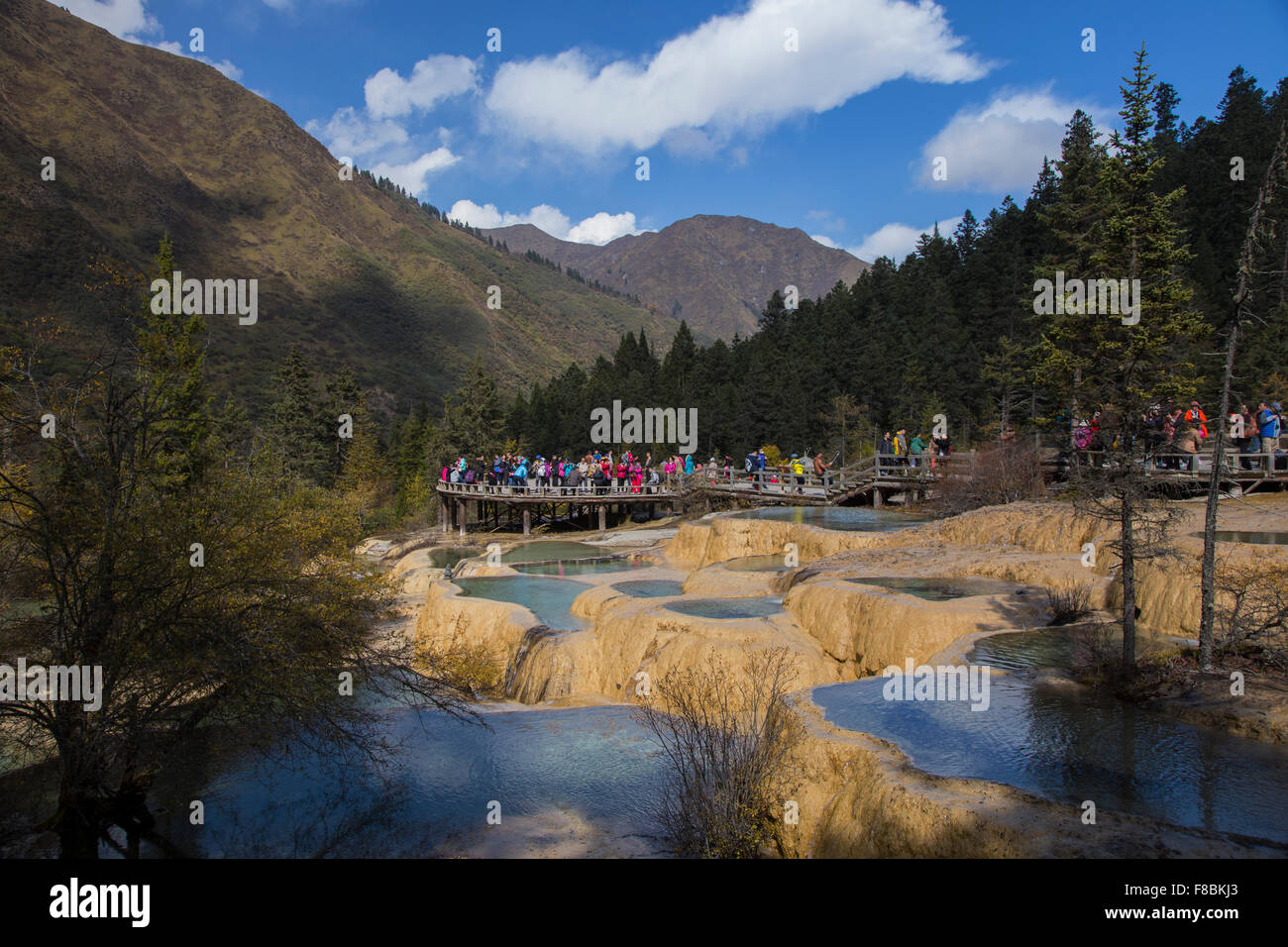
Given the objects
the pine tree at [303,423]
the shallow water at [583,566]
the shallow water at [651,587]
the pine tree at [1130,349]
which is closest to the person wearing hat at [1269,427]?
the pine tree at [1130,349]

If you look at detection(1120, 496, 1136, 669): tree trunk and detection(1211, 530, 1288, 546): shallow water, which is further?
detection(1211, 530, 1288, 546): shallow water

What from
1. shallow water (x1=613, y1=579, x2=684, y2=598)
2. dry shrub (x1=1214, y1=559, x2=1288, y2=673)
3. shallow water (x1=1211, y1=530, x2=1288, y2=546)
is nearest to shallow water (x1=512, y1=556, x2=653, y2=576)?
shallow water (x1=613, y1=579, x2=684, y2=598)

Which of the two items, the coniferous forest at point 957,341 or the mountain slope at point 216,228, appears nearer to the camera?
the coniferous forest at point 957,341

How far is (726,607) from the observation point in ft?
58.0

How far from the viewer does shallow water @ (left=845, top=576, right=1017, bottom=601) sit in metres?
15.5

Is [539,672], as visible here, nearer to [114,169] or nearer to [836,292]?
[836,292]

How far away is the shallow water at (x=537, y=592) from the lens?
798 inches

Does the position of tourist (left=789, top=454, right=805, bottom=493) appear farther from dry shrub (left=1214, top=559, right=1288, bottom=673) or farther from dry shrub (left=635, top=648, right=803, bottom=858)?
dry shrub (left=635, top=648, right=803, bottom=858)

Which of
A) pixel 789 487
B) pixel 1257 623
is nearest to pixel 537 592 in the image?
pixel 789 487

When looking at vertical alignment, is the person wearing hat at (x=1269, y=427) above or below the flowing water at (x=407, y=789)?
above

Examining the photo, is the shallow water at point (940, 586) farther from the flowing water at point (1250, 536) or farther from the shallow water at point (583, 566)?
the shallow water at point (583, 566)

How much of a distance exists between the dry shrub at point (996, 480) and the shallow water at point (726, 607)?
10.2 metres

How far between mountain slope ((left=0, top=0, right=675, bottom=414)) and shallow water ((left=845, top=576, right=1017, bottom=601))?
82962 millimetres
